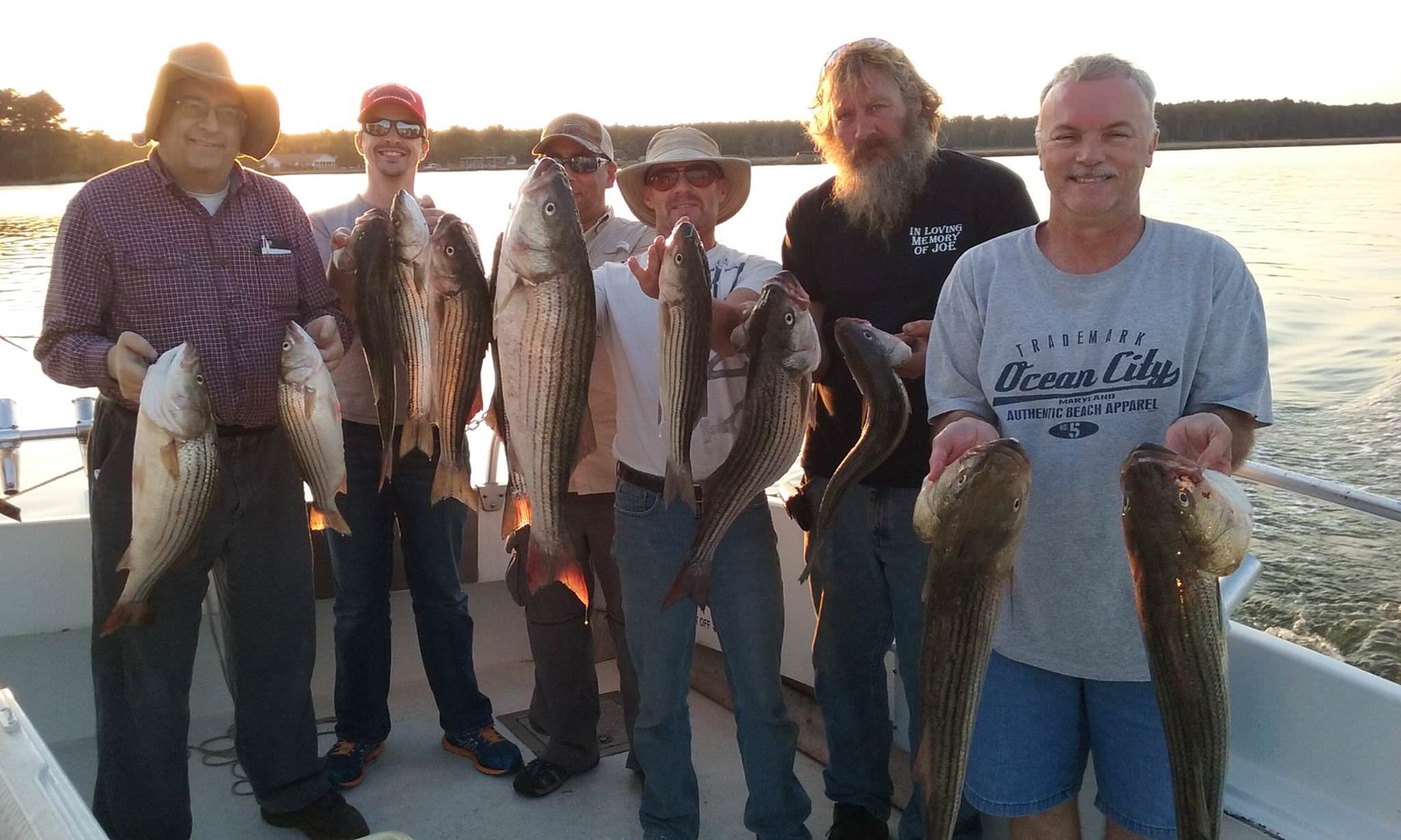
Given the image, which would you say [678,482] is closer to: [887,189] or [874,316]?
[874,316]

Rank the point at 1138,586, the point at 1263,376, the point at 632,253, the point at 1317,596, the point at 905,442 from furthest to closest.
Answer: the point at 1317,596, the point at 632,253, the point at 905,442, the point at 1263,376, the point at 1138,586

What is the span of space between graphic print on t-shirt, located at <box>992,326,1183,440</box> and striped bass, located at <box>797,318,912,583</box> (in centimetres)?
46

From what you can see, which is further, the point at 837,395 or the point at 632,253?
the point at 632,253

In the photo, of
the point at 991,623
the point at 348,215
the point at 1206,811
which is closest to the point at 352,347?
the point at 348,215

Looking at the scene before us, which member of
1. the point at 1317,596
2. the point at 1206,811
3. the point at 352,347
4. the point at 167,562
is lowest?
the point at 1317,596

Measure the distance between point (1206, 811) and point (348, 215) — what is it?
3.48m

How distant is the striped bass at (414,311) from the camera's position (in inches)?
125

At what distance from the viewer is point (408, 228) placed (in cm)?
318

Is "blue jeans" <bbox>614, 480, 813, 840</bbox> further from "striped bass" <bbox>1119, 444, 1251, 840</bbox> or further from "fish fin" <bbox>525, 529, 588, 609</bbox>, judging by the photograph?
"striped bass" <bbox>1119, 444, 1251, 840</bbox>

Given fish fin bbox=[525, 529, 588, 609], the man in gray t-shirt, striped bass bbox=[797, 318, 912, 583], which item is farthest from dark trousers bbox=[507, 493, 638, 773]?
the man in gray t-shirt

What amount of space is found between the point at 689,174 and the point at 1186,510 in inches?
74.1

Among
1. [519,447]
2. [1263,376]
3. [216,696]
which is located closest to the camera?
[1263,376]

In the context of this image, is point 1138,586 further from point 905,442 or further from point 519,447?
point 519,447

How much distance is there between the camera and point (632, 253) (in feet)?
12.5
